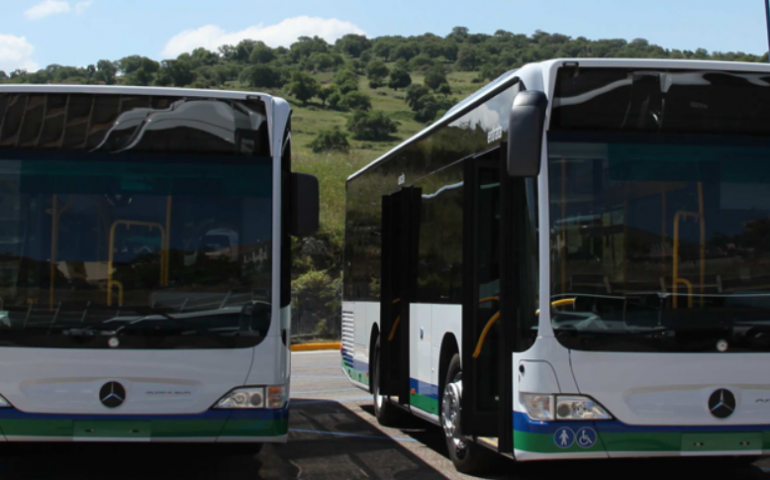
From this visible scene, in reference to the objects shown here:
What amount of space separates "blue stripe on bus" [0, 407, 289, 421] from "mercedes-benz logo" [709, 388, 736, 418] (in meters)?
3.06

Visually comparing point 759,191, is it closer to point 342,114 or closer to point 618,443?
A: point 618,443

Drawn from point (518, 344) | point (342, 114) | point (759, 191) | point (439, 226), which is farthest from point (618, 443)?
point (342, 114)

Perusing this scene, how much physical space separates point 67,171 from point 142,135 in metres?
0.61

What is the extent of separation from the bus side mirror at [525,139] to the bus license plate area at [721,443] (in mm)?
2078

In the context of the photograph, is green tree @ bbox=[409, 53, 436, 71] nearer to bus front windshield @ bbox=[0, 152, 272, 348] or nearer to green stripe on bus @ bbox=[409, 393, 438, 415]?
green stripe on bus @ bbox=[409, 393, 438, 415]

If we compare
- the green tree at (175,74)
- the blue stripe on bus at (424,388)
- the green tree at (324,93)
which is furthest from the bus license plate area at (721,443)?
the green tree at (324,93)

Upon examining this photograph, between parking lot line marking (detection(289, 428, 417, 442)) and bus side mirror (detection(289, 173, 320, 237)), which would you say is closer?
bus side mirror (detection(289, 173, 320, 237))

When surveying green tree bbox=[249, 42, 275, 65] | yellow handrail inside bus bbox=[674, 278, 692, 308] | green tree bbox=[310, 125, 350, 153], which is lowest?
yellow handrail inside bus bbox=[674, 278, 692, 308]

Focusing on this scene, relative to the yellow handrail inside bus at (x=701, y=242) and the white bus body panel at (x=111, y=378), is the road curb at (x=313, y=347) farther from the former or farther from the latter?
the yellow handrail inside bus at (x=701, y=242)

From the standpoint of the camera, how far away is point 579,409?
258 inches

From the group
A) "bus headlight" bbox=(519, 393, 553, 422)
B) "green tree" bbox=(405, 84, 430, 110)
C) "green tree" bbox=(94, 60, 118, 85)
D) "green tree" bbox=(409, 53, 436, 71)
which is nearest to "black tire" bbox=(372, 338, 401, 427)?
"bus headlight" bbox=(519, 393, 553, 422)

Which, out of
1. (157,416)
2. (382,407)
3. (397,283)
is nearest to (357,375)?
(382,407)

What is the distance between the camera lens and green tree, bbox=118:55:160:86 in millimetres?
97113

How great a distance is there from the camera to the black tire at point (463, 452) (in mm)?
8031
